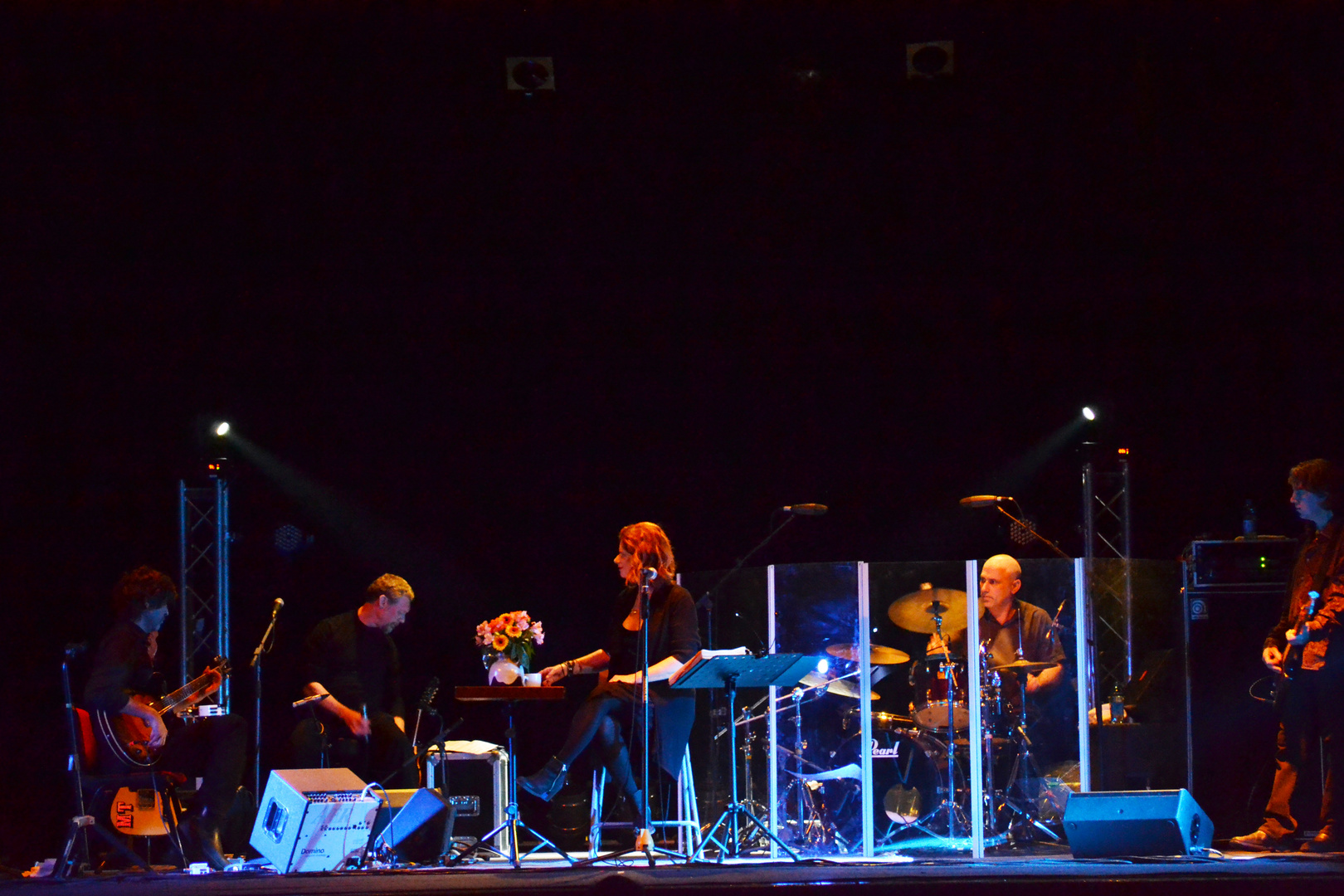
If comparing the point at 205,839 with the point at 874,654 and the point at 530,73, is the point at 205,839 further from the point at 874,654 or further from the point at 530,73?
the point at 530,73

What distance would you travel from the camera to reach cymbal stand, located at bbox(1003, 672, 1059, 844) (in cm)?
599

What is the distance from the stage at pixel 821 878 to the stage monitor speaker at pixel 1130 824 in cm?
10

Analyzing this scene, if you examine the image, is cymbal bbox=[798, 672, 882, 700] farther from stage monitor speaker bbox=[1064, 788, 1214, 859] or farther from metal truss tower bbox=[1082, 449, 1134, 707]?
stage monitor speaker bbox=[1064, 788, 1214, 859]

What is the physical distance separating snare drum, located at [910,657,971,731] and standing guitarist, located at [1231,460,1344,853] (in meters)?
1.32

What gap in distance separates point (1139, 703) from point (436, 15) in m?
5.00

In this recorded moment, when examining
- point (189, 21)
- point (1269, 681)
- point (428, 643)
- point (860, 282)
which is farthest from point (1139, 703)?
point (189, 21)

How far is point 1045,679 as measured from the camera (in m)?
6.02

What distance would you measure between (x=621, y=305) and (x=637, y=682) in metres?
3.11

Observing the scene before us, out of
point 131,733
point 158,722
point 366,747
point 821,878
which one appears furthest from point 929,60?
point 131,733

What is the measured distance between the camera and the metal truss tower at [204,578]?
24.2 feet

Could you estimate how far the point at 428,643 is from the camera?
318 inches

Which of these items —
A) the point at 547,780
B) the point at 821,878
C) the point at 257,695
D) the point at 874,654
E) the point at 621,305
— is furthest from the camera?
the point at 621,305

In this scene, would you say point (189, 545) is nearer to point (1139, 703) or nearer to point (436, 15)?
point (436, 15)

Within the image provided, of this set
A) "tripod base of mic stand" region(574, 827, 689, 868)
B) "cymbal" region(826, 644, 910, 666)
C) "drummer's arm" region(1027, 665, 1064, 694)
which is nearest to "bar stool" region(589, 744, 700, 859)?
"tripod base of mic stand" region(574, 827, 689, 868)
